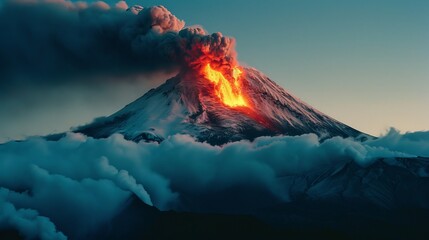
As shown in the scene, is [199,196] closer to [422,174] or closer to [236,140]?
[236,140]

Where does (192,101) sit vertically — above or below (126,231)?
above

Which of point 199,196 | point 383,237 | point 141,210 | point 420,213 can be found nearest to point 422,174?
point 420,213

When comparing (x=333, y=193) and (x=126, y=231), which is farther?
(x=333, y=193)

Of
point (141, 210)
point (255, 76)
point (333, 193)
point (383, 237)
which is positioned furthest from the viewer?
point (255, 76)

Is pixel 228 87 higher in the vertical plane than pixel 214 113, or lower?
higher
